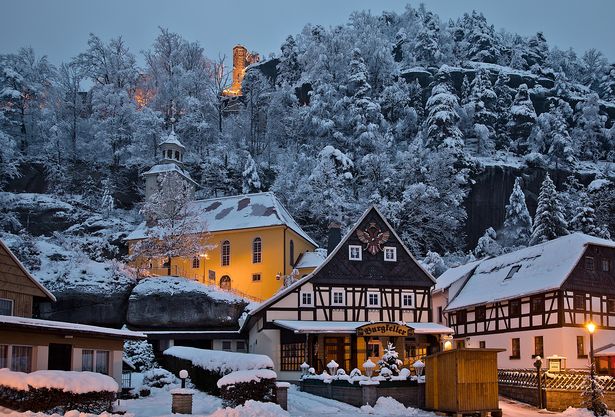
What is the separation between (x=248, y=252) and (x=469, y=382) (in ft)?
100

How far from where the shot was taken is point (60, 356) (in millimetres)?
24391

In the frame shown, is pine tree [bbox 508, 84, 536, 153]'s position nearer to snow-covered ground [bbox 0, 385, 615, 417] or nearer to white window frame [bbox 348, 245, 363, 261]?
white window frame [bbox 348, 245, 363, 261]

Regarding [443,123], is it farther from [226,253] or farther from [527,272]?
[527,272]

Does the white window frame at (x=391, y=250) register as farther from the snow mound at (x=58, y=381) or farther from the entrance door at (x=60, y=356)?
the snow mound at (x=58, y=381)

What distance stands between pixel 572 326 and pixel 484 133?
43881mm

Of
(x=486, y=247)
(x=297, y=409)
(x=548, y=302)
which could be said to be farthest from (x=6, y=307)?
(x=486, y=247)

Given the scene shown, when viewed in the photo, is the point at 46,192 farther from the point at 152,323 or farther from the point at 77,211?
the point at 152,323

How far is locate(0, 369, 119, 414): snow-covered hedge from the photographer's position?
56.5 feet

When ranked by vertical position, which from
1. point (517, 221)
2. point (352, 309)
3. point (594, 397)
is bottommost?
point (594, 397)

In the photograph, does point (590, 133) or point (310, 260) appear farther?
point (590, 133)

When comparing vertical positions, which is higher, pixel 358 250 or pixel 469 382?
pixel 358 250

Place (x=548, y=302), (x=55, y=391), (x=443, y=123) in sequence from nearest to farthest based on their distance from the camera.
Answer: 1. (x=55, y=391)
2. (x=548, y=302)
3. (x=443, y=123)

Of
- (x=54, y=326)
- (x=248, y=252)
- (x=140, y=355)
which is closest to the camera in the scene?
(x=54, y=326)

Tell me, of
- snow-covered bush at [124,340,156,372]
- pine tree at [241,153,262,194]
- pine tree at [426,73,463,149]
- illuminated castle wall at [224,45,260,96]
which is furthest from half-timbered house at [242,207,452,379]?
illuminated castle wall at [224,45,260,96]
